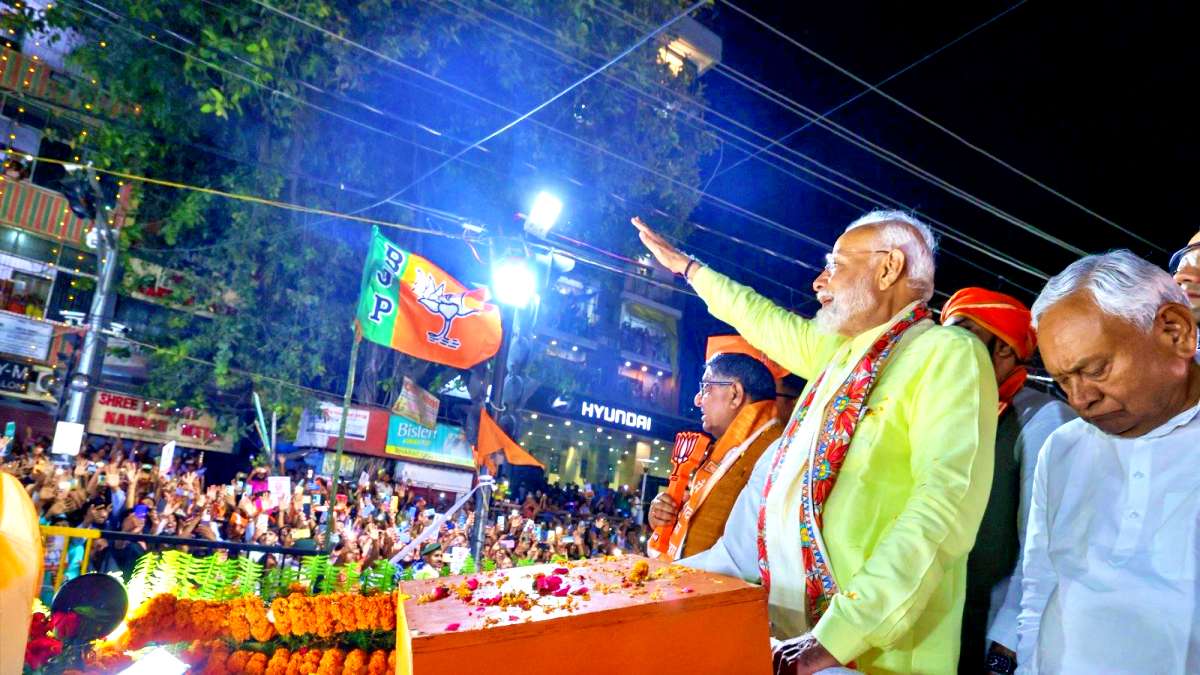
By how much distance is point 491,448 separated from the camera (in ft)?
35.3

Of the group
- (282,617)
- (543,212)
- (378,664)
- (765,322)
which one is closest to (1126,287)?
(765,322)

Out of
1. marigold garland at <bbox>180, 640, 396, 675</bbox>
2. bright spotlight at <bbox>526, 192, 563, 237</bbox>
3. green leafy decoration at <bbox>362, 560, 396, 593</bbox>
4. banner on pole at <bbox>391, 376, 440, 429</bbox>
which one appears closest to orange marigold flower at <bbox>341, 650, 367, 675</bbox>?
marigold garland at <bbox>180, 640, 396, 675</bbox>

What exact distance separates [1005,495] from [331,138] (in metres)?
13.2

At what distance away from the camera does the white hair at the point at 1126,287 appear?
1.82 metres

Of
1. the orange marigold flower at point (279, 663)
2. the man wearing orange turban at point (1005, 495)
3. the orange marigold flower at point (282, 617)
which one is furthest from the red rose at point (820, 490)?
the orange marigold flower at point (282, 617)

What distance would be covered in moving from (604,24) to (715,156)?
406 cm

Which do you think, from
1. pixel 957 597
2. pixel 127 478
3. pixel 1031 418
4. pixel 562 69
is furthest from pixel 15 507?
pixel 562 69

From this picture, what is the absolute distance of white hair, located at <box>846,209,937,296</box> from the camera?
242 centimetres

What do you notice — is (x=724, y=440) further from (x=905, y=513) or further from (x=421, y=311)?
(x=421, y=311)

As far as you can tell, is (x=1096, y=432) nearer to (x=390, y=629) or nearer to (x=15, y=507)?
(x=15, y=507)

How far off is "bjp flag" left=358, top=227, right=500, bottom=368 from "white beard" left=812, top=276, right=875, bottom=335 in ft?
27.4

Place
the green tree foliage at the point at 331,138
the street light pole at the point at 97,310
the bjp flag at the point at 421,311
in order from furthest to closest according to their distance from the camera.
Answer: the street light pole at the point at 97,310 → the green tree foliage at the point at 331,138 → the bjp flag at the point at 421,311

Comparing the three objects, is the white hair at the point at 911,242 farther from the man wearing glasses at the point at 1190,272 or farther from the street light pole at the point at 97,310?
the street light pole at the point at 97,310

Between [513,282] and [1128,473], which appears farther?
[513,282]
